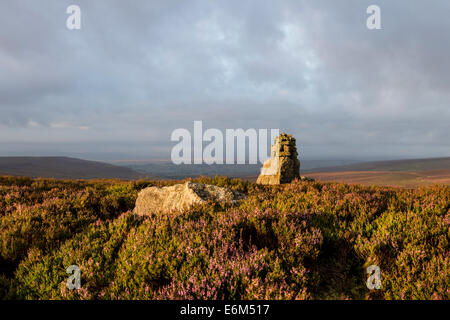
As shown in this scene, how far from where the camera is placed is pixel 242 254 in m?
3.08

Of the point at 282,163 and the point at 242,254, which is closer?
the point at 242,254

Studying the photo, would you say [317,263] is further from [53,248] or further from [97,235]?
[53,248]

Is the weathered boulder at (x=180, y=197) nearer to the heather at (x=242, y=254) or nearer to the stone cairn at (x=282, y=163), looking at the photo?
the heather at (x=242, y=254)

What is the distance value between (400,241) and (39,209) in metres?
7.89

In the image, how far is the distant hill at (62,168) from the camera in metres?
152

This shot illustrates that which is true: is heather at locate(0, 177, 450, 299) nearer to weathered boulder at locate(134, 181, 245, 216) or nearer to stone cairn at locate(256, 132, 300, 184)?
weathered boulder at locate(134, 181, 245, 216)

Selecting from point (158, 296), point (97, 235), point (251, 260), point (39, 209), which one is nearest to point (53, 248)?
point (97, 235)

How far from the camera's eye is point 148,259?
3.09 meters

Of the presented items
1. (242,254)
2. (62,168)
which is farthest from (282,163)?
(62,168)

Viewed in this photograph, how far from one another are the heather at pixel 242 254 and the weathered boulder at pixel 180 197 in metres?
0.84

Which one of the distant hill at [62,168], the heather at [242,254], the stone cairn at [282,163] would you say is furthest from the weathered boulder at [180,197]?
the distant hill at [62,168]

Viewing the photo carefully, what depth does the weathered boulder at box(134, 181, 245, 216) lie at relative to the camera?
5.65 meters

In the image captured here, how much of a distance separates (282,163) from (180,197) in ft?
37.6

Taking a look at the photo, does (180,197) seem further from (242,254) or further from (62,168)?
(62,168)
